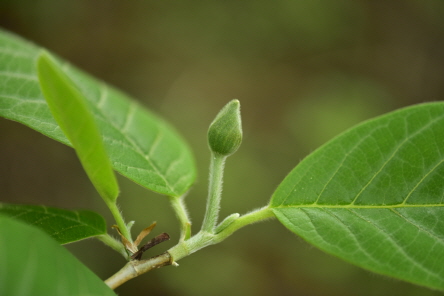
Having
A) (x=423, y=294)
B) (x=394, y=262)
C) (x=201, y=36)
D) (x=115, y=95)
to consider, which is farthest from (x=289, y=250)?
(x=394, y=262)

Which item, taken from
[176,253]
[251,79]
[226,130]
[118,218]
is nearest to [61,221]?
[118,218]

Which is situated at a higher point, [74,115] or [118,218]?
[74,115]

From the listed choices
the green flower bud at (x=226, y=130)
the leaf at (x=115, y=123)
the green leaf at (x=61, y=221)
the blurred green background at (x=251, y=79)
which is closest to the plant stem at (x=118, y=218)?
the green leaf at (x=61, y=221)

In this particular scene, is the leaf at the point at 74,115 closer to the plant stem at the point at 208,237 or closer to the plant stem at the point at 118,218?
the plant stem at the point at 118,218

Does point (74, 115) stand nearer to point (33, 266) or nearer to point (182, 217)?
point (33, 266)

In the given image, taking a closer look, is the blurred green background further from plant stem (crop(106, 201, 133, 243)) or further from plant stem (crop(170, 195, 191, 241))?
plant stem (crop(106, 201, 133, 243))

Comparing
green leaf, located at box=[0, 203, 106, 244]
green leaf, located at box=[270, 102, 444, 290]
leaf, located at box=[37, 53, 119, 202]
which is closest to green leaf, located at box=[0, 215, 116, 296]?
leaf, located at box=[37, 53, 119, 202]

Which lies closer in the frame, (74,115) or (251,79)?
(74,115)
